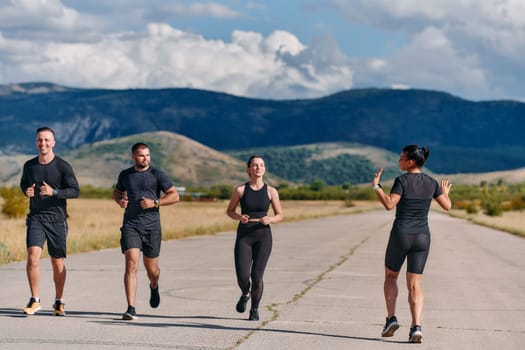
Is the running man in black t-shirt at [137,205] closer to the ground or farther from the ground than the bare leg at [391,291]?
farther from the ground

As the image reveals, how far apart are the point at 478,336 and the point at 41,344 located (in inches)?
177

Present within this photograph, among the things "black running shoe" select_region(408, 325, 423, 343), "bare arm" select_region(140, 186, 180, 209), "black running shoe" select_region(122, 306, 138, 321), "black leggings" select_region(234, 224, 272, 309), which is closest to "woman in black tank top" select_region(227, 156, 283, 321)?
"black leggings" select_region(234, 224, 272, 309)

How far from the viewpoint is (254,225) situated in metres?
11.2

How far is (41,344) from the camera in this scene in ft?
30.3

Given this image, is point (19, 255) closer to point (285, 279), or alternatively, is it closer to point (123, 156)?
point (285, 279)

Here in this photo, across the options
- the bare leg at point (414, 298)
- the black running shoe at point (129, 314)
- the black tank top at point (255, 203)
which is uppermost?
the black tank top at point (255, 203)

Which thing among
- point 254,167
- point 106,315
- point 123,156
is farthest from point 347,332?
point 123,156

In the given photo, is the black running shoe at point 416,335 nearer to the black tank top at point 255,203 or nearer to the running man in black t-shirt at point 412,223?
the running man in black t-shirt at point 412,223

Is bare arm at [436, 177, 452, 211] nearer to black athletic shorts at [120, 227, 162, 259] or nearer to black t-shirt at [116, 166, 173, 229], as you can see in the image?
black t-shirt at [116, 166, 173, 229]

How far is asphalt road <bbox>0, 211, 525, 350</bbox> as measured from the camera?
982 centimetres

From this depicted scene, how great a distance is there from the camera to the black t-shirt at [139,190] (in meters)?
11.1

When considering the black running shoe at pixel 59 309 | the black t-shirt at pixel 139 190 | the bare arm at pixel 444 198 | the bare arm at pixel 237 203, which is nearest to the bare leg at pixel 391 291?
the bare arm at pixel 444 198

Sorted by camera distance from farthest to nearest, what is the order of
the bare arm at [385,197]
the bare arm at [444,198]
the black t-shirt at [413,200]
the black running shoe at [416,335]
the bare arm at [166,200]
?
the bare arm at [166,200]
the bare arm at [444,198]
the black t-shirt at [413,200]
the black running shoe at [416,335]
the bare arm at [385,197]

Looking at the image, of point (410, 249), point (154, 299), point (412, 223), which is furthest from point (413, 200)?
point (154, 299)
